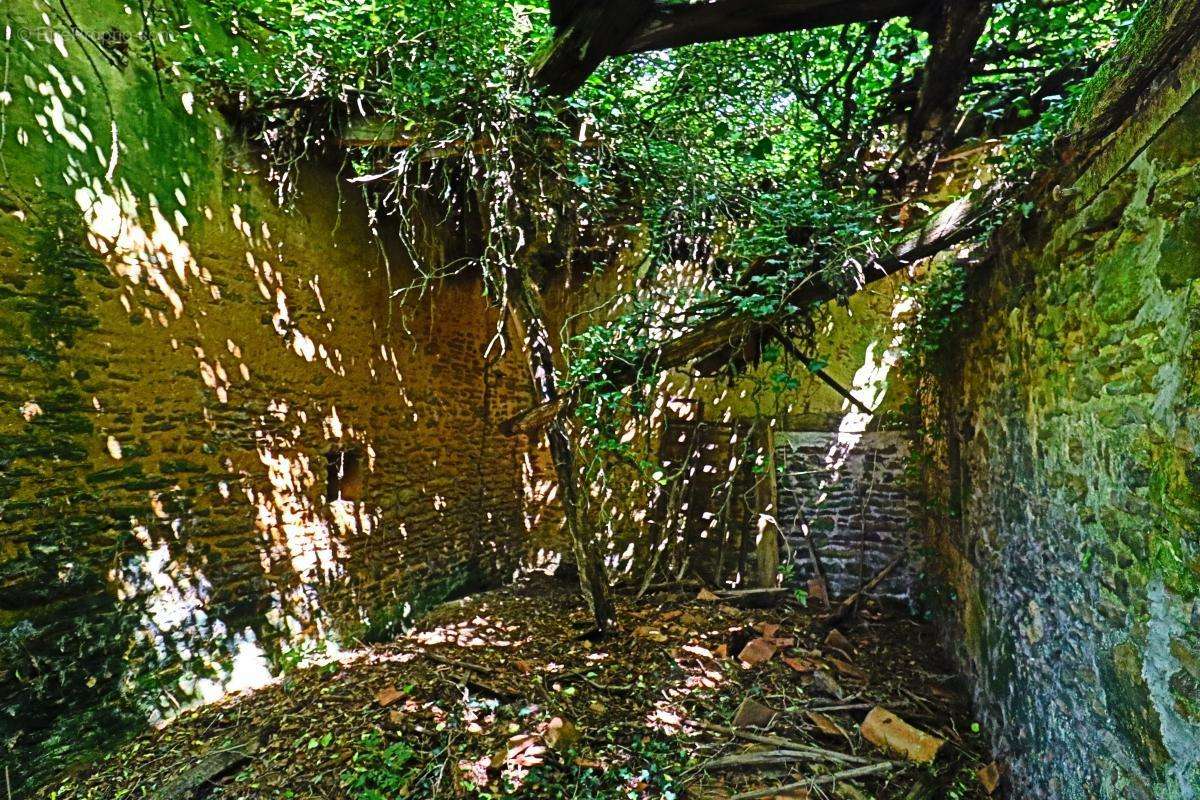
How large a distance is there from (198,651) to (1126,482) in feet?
17.0

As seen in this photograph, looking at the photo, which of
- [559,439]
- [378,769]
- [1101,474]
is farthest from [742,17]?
[378,769]

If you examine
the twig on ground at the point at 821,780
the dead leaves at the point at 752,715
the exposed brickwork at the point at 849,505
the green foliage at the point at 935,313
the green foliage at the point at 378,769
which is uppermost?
the green foliage at the point at 935,313

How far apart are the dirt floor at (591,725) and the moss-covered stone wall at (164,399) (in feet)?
1.68

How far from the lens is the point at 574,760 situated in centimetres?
351

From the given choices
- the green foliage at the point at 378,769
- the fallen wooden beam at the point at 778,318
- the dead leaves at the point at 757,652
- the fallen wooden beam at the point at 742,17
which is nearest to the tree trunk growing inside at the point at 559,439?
the fallen wooden beam at the point at 778,318

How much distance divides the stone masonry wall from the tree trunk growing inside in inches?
103

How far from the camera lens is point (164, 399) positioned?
4.14 metres

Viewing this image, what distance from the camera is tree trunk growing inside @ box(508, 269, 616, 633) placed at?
499 centimetres

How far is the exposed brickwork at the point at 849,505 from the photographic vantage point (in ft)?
18.8

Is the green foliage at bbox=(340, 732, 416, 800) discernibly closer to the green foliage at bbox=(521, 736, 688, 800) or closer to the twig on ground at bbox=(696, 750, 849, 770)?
the green foliage at bbox=(521, 736, 688, 800)

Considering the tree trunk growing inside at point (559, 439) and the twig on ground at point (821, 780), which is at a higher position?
the tree trunk growing inside at point (559, 439)

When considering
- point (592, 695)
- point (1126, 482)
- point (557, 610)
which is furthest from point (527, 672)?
point (1126, 482)

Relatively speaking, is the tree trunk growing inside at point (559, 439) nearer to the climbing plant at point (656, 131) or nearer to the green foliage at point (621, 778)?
the climbing plant at point (656, 131)

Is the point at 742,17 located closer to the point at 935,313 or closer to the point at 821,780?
the point at 935,313
